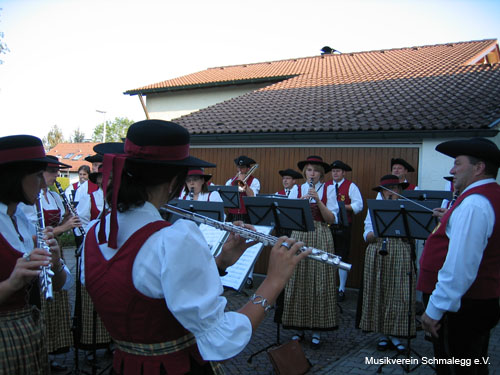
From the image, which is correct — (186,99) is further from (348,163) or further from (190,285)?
(190,285)

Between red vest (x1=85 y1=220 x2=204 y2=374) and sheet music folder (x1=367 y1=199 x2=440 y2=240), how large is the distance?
11.9 feet

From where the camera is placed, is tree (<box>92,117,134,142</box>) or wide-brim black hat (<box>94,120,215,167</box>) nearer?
wide-brim black hat (<box>94,120,215,167</box>)

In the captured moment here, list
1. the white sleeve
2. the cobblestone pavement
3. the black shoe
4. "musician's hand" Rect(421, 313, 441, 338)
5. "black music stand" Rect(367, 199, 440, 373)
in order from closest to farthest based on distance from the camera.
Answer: the white sleeve → "musician's hand" Rect(421, 313, 441, 338) → the cobblestone pavement → "black music stand" Rect(367, 199, 440, 373) → the black shoe

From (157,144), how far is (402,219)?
3.87 metres

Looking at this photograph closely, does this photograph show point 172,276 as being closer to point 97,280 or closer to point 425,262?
point 97,280

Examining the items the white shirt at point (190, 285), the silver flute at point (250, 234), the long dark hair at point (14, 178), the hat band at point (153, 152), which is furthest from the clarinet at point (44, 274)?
the hat band at point (153, 152)

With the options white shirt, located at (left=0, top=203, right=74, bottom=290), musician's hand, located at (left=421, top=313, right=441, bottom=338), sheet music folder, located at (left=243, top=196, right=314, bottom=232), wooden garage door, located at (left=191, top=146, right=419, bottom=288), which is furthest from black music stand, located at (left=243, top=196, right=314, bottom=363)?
wooden garage door, located at (left=191, top=146, right=419, bottom=288)

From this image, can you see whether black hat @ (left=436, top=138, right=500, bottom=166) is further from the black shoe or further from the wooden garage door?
the wooden garage door

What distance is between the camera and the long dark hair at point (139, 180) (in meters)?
1.73

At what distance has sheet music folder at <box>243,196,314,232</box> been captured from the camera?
5.04 metres

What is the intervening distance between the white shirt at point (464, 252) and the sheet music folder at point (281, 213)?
2.22 meters

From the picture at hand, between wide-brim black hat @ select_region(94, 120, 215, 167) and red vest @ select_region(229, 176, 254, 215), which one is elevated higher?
wide-brim black hat @ select_region(94, 120, 215, 167)

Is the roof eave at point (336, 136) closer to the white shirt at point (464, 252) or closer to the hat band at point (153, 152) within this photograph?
the white shirt at point (464, 252)

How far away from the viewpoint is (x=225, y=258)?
7.66 feet
